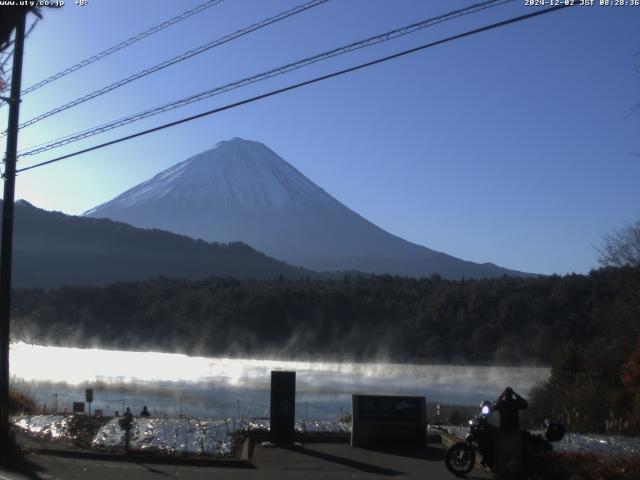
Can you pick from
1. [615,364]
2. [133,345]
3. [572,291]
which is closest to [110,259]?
[133,345]

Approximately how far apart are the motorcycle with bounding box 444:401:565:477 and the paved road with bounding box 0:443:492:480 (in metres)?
0.25

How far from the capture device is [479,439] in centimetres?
1189

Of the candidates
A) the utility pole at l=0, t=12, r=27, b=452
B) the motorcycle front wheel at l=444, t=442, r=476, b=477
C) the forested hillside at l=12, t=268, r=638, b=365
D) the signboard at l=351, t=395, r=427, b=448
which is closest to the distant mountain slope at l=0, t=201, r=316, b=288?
the forested hillside at l=12, t=268, r=638, b=365

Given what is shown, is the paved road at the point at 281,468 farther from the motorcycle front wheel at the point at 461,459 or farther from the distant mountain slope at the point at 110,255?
the distant mountain slope at the point at 110,255

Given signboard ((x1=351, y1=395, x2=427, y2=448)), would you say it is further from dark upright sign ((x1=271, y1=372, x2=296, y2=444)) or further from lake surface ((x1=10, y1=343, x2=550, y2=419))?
lake surface ((x1=10, y1=343, x2=550, y2=419))

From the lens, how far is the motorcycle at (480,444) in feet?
38.7

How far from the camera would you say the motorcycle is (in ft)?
38.7

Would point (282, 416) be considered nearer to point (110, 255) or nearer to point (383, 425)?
point (383, 425)

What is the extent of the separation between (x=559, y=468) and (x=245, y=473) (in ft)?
15.1

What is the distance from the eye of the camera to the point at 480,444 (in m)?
11.9

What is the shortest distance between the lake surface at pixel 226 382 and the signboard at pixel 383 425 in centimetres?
850

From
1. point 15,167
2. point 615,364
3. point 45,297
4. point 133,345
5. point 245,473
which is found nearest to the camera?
point 245,473

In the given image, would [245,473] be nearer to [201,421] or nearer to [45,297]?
[201,421]

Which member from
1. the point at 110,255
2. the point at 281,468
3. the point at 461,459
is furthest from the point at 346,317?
the point at 110,255
